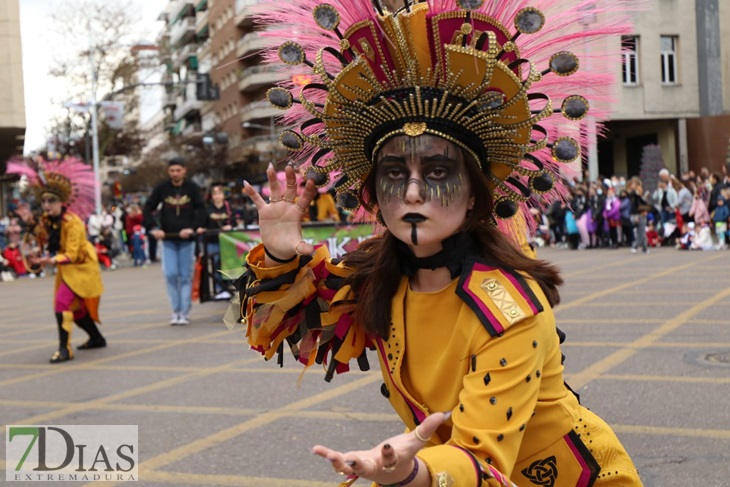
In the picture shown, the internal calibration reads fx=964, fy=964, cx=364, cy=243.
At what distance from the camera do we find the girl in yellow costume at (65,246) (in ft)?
29.3

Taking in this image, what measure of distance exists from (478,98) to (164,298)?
528 inches

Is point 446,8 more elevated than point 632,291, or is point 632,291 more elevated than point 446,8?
point 446,8

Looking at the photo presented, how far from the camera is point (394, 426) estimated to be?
555 centimetres

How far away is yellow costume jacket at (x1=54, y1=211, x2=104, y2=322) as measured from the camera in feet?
29.5

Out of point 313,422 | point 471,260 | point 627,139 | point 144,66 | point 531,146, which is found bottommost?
point 313,422

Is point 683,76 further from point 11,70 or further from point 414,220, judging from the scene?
point 414,220

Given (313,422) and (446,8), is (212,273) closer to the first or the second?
(313,422)

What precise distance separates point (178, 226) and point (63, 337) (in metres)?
2.41

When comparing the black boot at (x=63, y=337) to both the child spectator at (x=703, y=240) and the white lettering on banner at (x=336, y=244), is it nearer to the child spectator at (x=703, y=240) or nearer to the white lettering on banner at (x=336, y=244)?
the white lettering on banner at (x=336, y=244)

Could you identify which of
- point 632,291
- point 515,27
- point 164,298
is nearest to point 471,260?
point 515,27

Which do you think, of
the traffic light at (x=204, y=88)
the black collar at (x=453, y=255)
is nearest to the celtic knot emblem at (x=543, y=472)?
the black collar at (x=453, y=255)

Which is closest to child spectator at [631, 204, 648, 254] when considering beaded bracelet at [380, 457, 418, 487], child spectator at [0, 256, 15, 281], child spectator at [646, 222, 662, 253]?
child spectator at [646, 222, 662, 253]

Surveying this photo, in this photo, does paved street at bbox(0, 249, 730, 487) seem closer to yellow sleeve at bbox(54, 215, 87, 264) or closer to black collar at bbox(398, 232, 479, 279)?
yellow sleeve at bbox(54, 215, 87, 264)
